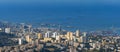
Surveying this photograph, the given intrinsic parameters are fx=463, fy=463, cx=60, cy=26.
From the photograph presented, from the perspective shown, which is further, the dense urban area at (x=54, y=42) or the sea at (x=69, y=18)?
the sea at (x=69, y=18)

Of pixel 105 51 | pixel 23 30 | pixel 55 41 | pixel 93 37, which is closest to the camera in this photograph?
pixel 105 51

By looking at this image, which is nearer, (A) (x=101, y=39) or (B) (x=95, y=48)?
(B) (x=95, y=48)

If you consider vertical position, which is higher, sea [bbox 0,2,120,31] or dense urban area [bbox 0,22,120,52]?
sea [bbox 0,2,120,31]

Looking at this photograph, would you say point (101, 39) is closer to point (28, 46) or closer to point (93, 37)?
point (93, 37)

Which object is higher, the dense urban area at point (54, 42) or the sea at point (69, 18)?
the sea at point (69, 18)

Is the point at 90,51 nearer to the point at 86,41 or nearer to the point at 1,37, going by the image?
the point at 86,41

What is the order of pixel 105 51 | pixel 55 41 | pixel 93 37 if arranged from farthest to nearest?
Answer: pixel 93 37 → pixel 55 41 → pixel 105 51

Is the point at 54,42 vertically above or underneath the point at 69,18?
underneath

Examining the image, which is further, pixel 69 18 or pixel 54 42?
pixel 69 18

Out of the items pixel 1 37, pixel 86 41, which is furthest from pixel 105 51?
pixel 1 37

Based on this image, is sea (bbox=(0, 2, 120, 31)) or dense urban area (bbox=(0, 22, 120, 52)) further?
sea (bbox=(0, 2, 120, 31))
